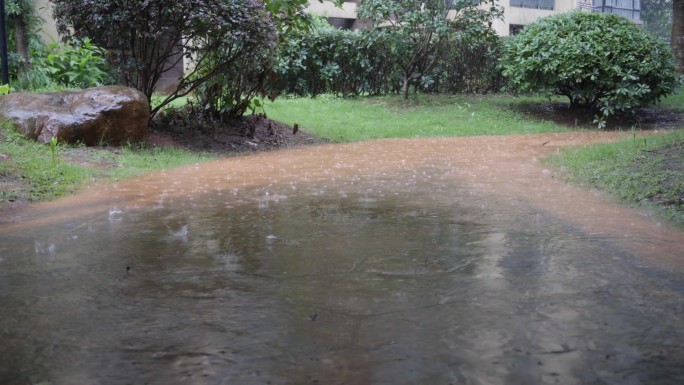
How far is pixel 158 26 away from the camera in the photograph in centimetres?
947

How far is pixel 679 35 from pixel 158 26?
1405cm

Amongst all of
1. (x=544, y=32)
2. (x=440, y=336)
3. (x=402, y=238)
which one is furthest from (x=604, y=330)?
(x=544, y=32)

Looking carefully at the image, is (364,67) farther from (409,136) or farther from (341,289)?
(341,289)

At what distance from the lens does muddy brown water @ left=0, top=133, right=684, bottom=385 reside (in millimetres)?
2607

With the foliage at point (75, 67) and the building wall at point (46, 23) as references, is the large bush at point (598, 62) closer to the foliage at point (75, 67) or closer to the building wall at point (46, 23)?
the foliage at point (75, 67)

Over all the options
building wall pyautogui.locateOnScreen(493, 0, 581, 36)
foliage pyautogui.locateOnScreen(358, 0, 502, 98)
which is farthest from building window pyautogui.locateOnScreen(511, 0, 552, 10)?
foliage pyautogui.locateOnScreen(358, 0, 502, 98)

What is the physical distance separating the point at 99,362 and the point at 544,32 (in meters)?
13.5

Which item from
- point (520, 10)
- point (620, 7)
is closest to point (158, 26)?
point (520, 10)

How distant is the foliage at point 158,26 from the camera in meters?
9.21

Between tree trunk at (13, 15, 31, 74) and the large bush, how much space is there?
10.4m

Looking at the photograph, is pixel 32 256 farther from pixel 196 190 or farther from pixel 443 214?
pixel 443 214

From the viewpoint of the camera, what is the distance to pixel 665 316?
308cm

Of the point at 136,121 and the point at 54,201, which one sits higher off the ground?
the point at 136,121

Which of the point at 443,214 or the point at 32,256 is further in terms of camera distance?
the point at 443,214
